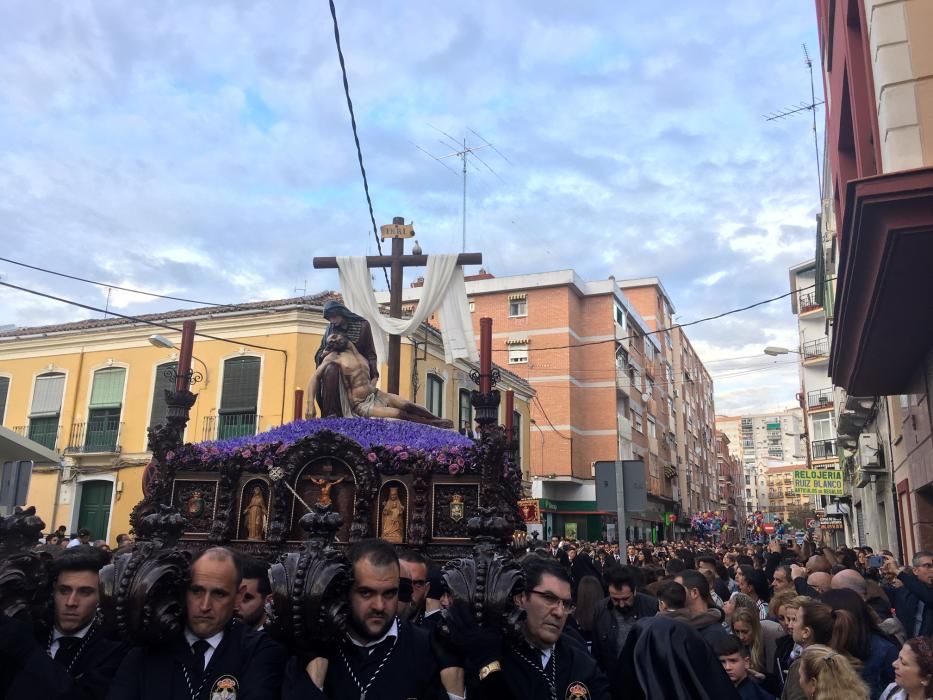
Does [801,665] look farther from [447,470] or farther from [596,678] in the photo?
[447,470]

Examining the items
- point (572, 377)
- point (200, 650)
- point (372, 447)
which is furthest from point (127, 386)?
point (200, 650)

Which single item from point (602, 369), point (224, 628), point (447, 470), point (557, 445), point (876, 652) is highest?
point (602, 369)

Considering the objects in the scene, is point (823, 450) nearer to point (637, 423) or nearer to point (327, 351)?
point (637, 423)

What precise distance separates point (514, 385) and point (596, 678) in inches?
1002

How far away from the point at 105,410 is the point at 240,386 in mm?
4632

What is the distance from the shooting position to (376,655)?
2.62m

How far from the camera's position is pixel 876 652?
4.19 meters

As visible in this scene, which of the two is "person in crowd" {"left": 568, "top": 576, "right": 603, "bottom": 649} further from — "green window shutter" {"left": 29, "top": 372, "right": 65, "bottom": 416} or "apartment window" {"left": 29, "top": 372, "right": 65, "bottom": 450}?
"green window shutter" {"left": 29, "top": 372, "right": 65, "bottom": 416}

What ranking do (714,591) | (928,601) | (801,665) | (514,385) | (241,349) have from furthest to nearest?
(514,385)
(241,349)
(714,591)
(928,601)
(801,665)

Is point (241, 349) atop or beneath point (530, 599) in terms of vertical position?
atop

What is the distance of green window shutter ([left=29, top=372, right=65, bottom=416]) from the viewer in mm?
23438

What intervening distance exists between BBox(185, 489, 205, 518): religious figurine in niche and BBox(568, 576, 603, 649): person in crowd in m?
4.62

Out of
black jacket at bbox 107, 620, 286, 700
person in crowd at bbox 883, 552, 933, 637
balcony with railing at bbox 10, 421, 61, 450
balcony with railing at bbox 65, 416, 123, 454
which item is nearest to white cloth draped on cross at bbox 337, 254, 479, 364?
person in crowd at bbox 883, 552, 933, 637

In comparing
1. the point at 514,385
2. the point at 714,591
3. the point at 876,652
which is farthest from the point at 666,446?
the point at 876,652
